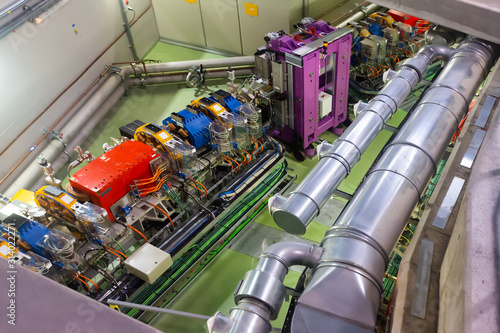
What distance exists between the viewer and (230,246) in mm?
5734

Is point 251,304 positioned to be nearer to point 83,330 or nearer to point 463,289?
point 463,289

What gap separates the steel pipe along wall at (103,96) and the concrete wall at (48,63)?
30cm

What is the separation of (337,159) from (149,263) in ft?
7.82

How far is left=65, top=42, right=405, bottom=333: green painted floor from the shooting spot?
16.6ft

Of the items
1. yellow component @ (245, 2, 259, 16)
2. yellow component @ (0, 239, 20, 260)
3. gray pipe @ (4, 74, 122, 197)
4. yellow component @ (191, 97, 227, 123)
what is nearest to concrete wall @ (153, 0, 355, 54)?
yellow component @ (245, 2, 259, 16)

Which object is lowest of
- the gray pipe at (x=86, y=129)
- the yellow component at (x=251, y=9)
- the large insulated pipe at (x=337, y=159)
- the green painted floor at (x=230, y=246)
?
the green painted floor at (x=230, y=246)

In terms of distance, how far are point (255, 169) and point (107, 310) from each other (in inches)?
185

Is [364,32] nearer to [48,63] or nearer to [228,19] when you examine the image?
[228,19]

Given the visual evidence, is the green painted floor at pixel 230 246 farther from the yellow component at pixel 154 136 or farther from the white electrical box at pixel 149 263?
the yellow component at pixel 154 136

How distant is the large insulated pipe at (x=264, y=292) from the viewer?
229 cm

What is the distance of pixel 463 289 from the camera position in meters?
1.65

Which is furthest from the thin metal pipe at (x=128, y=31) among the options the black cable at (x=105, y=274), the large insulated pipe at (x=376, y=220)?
the large insulated pipe at (x=376, y=220)

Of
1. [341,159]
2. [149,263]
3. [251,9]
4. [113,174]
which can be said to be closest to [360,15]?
[251,9]

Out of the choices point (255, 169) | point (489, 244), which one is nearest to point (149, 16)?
point (255, 169)
